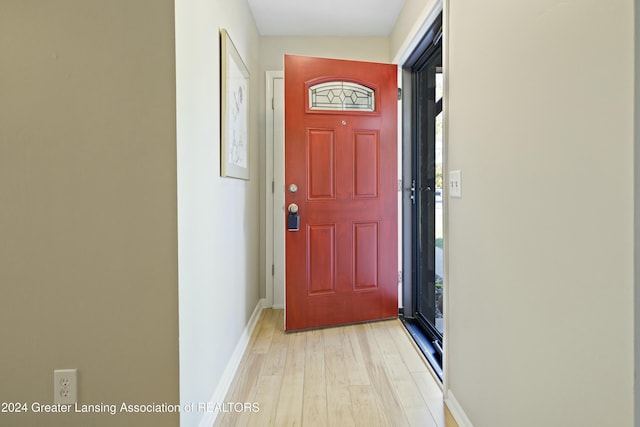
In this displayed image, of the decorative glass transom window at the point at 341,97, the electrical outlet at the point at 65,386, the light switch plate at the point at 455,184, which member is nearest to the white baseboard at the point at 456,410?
the light switch plate at the point at 455,184

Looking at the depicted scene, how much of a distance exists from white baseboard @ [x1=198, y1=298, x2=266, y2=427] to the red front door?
0.29m

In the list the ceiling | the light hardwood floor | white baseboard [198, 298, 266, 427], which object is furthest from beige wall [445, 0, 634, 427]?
the ceiling

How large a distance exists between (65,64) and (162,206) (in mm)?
565

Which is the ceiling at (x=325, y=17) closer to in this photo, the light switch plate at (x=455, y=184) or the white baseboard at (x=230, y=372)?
the light switch plate at (x=455, y=184)

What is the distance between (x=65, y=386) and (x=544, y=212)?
1637mm

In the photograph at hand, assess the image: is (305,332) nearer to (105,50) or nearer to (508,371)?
(508,371)

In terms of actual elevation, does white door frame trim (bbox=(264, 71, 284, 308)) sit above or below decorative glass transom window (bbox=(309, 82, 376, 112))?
below

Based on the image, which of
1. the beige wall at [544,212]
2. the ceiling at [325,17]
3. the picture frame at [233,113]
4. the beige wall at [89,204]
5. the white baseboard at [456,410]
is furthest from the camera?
the ceiling at [325,17]

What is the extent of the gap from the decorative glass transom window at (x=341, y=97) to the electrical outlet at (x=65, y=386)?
2.07m

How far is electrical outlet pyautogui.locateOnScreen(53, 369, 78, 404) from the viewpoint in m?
1.18

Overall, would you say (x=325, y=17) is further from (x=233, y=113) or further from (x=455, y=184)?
(x=455, y=184)

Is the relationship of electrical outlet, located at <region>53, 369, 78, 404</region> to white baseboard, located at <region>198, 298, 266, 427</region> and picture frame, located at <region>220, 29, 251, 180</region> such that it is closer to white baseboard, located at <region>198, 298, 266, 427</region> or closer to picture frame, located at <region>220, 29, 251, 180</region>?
white baseboard, located at <region>198, 298, 266, 427</region>

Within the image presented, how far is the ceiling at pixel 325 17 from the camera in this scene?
2.48 m

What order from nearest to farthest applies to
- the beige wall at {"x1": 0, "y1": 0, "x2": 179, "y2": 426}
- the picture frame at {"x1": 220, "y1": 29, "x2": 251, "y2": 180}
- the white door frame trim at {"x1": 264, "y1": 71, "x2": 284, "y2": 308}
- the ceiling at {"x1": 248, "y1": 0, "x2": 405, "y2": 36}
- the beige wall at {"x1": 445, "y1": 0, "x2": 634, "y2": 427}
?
the beige wall at {"x1": 445, "y1": 0, "x2": 634, "y2": 427} < the beige wall at {"x1": 0, "y1": 0, "x2": 179, "y2": 426} < the picture frame at {"x1": 220, "y1": 29, "x2": 251, "y2": 180} < the ceiling at {"x1": 248, "y1": 0, "x2": 405, "y2": 36} < the white door frame trim at {"x1": 264, "y1": 71, "x2": 284, "y2": 308}
